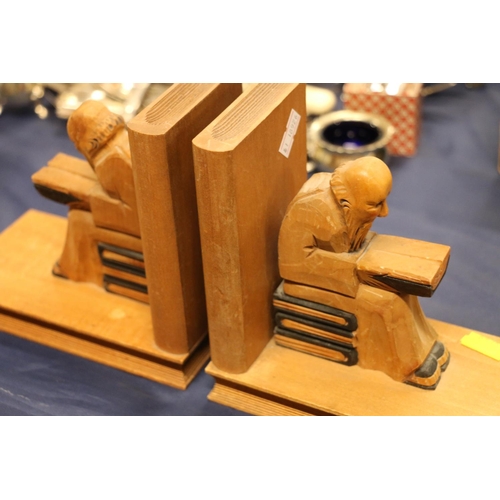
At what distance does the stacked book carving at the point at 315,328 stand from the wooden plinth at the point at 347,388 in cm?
3

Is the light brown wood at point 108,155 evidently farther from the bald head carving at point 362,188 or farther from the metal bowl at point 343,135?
the metal bowl at point 343,135

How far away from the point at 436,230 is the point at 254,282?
917mm

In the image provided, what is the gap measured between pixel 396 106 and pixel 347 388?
1264 millimetres

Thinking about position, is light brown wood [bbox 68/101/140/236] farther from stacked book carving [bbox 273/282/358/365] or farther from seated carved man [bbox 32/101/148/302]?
stacked book carving [bbox 273/282/358/365]

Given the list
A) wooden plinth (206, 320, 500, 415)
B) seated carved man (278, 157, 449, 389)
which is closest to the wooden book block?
seated carved man (278, 157, 449, 389)

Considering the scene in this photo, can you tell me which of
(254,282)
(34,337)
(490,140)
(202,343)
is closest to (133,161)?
(254,282)

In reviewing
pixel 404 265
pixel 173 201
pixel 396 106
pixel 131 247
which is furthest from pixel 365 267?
pixel 396 106

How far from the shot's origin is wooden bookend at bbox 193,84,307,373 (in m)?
1.62

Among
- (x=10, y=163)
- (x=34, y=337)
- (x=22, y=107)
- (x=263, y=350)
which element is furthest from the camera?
(x=22, y=107)

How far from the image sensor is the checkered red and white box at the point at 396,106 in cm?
274

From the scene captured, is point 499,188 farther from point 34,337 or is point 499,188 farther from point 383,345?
point 34,337

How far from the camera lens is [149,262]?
6.01 feet

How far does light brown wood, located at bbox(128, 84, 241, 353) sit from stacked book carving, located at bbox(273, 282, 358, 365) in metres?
0.20

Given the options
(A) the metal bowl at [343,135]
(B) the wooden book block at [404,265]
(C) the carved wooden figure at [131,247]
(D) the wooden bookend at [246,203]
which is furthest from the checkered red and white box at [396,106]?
(B) the wooden book block at [404,265]
